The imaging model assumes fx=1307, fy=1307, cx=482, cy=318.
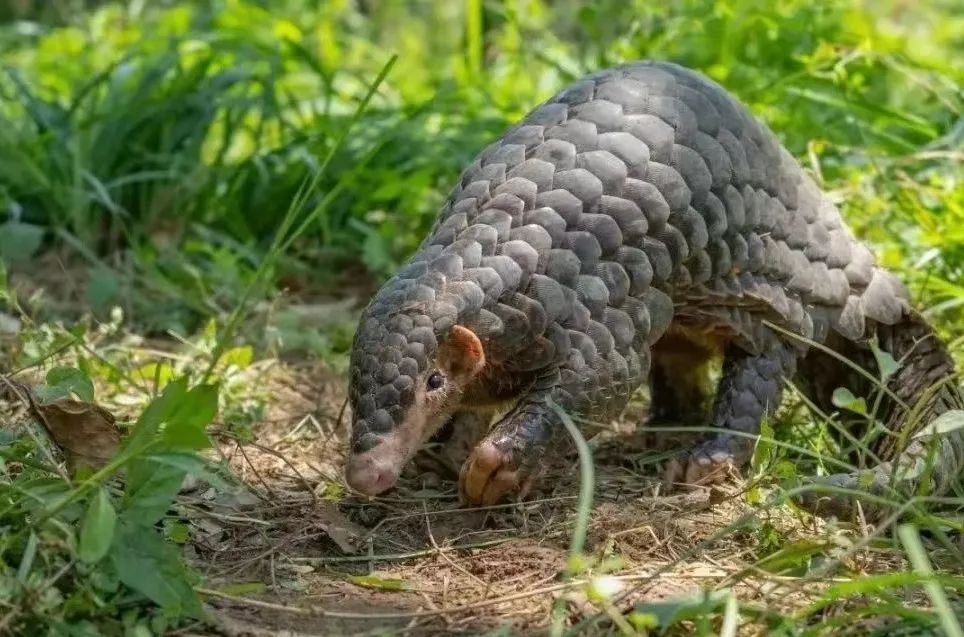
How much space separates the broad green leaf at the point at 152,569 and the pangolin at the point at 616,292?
1.96 feet

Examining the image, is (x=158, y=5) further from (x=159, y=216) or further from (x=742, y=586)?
(x=742, y=586)

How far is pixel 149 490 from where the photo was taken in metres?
2.48

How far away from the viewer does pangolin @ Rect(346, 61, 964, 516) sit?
3.02m

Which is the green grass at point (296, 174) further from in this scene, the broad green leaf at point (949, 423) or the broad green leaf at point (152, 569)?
the broad green leaf at point (152, 569)

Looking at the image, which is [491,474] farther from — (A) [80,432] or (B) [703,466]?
(A) [80,432]

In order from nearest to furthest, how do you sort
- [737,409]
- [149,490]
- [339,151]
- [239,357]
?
[149,490] < [737,409] < [239,357] < [339,151]

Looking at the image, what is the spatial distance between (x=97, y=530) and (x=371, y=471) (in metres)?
0.75

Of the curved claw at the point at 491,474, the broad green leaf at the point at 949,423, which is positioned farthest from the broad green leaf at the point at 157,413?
the broad green leaf at the point at 949,423

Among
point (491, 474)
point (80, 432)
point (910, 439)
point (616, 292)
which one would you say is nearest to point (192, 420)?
point (80, 432)

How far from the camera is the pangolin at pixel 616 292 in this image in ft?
9.90

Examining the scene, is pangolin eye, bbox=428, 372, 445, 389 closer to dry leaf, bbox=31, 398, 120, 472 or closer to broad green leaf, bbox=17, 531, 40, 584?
dry leaf, bbox=31, 398, 120, 472

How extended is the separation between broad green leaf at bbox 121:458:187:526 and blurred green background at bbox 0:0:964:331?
217 centimetres

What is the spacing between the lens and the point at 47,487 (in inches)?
99.0

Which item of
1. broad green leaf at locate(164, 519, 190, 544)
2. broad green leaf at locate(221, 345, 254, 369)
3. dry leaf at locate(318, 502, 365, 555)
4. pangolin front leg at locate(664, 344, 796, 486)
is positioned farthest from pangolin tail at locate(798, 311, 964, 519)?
broad green leaf at locate(221, 345, 254, 369)
